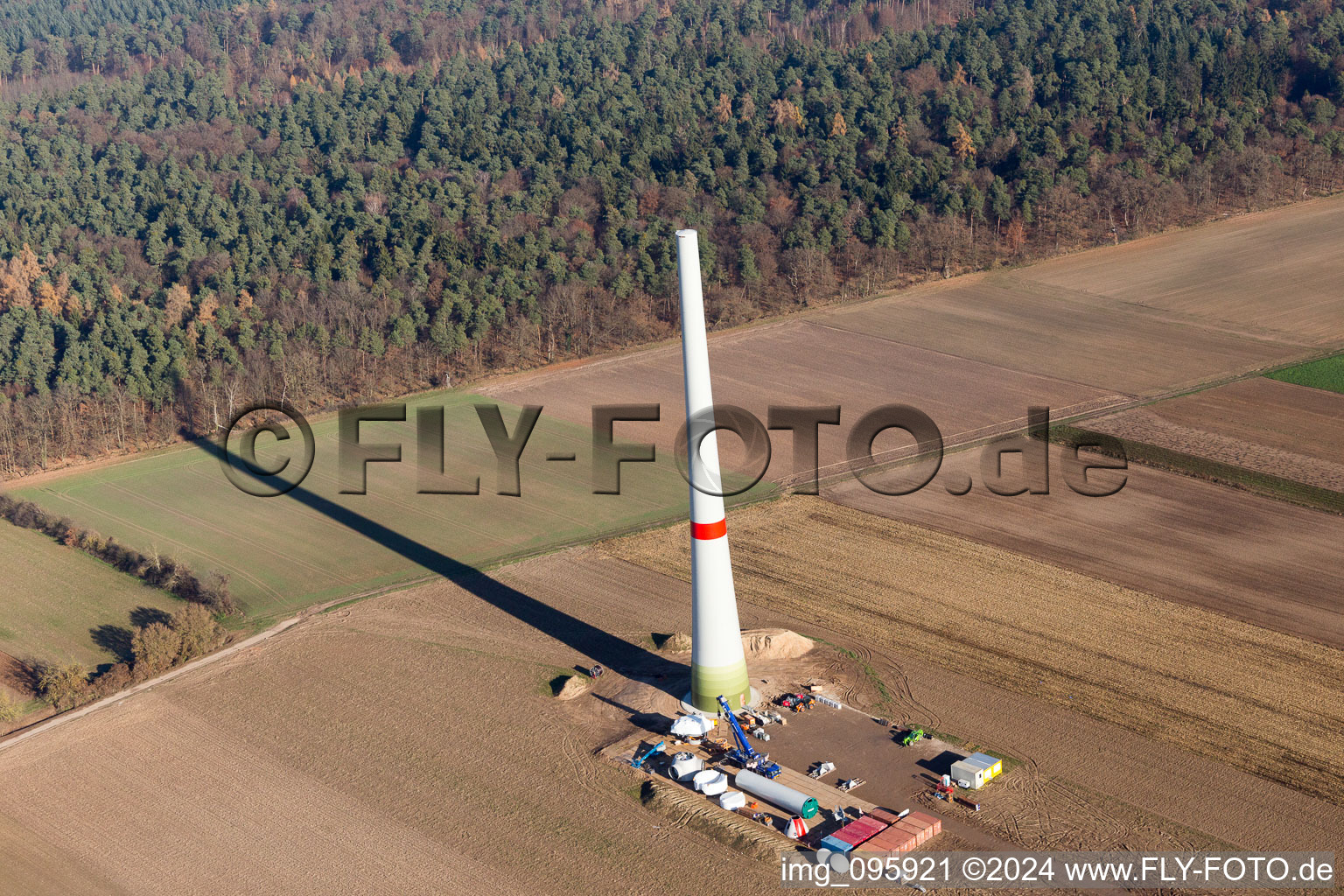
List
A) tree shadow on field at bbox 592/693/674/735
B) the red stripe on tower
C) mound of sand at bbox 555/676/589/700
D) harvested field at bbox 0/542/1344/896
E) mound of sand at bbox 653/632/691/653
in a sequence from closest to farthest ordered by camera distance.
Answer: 1. harvested field at bbox 0/542/1344/896
2. the red stripe on tower
3. tree shadow on field at bbox 592/693/674/735
4. mound of sand at bbox 555/676/589/700
5. mound of sand at bbox 653/632/691/653

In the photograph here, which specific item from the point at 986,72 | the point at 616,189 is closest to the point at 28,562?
the point at 616,189

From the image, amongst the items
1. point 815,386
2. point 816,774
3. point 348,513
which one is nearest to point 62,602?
point 348,513

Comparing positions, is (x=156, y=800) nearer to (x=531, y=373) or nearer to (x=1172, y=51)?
(x=531, y=373)

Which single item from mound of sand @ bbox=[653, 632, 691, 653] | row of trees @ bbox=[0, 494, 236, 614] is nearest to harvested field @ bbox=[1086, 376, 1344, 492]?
mound of sand @ bbox=[653, 632, 691, 653]

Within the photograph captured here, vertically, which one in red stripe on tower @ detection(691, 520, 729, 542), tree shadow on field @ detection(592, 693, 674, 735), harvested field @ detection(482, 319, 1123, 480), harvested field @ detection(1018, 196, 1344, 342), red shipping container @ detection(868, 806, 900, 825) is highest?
red stripe on tower @ detection(691, 520, 729, 542)

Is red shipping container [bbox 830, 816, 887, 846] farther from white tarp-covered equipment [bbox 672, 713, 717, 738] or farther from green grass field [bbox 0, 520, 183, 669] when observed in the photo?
green grass field [bbox 0, 520, 183, 669]

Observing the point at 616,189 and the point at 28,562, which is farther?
the point at 616,189
